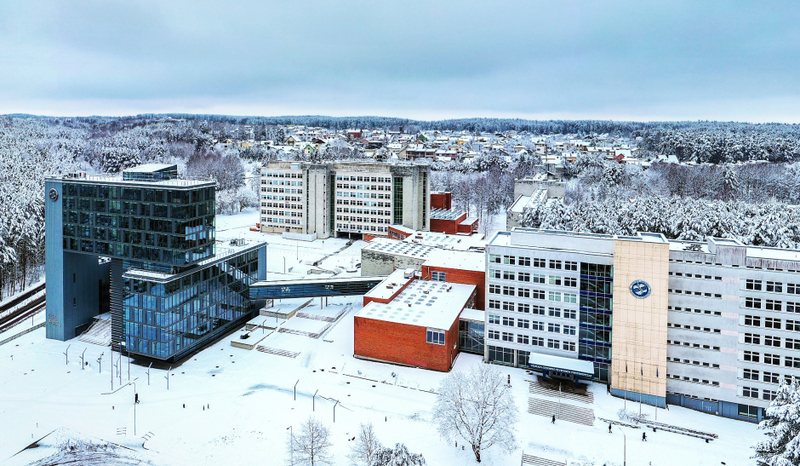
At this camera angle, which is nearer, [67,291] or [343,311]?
[67,291]

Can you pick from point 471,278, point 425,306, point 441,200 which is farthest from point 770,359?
point 441,200

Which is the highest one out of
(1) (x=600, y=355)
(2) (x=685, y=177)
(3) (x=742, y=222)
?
(2) (x=685, y=177)

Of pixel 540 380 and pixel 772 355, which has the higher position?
pixel 772 355

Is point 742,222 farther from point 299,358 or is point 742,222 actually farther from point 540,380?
point 299,358

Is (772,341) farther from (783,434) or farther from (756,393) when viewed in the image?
(783,434)

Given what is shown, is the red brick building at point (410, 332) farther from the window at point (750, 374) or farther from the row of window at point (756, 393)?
the row of window at point (756, 393)

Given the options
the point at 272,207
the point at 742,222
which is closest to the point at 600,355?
the point at 742,222

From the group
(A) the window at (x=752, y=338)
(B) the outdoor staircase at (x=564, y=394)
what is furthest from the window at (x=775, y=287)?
(B) the outdoor staircase at (x=564, y=394)
